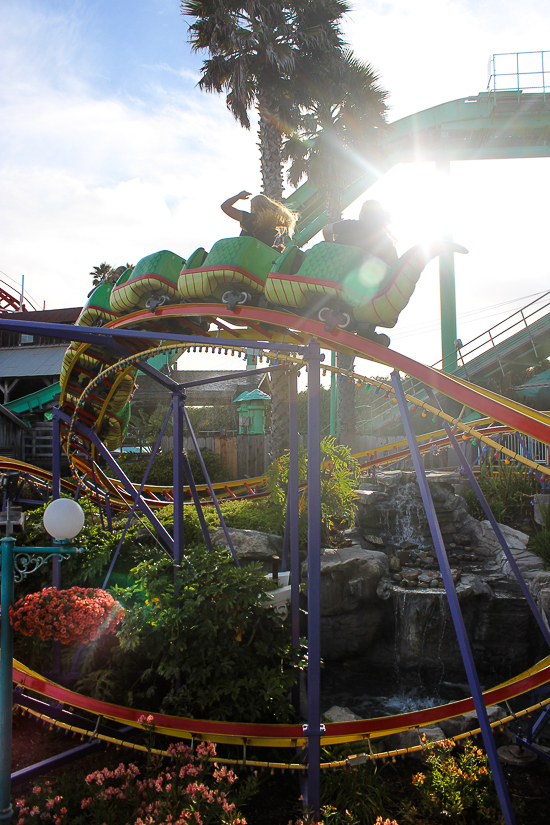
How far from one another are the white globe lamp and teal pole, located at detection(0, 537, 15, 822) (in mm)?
238

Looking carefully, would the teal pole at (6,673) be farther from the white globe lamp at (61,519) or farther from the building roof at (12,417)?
the building roof at (12,417)

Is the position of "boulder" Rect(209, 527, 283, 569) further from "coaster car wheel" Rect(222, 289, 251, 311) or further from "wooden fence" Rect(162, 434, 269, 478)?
"wooden fence" Rect(162, 434, 269, 478)

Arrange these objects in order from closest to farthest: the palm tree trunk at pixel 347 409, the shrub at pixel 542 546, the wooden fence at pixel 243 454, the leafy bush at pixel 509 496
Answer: the shrub at pixel 542 546
the leafy bush at pixel 509 496
the palm tree trunk at pixel 347 409
the wooden fence at pixel 243 454

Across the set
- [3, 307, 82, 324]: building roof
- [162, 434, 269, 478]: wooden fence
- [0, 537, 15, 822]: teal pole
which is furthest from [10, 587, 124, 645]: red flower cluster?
[3, 307, 82, 324]: building roof

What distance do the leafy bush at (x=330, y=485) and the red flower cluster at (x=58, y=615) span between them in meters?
4.42

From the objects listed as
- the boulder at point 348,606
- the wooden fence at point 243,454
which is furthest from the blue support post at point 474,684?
the wooden fence at point 243,454

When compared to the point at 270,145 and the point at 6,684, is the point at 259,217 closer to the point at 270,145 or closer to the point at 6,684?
the point at 6,684

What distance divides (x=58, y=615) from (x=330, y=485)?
5.07 meters

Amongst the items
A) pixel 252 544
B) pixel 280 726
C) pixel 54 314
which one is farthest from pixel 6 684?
pixel 54 314

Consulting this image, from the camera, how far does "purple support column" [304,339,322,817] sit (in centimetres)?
294

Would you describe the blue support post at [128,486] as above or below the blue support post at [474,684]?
above

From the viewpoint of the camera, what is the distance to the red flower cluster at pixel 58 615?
328 cm

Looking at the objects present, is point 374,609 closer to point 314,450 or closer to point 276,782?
point 276,782

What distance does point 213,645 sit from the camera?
3.78 m
